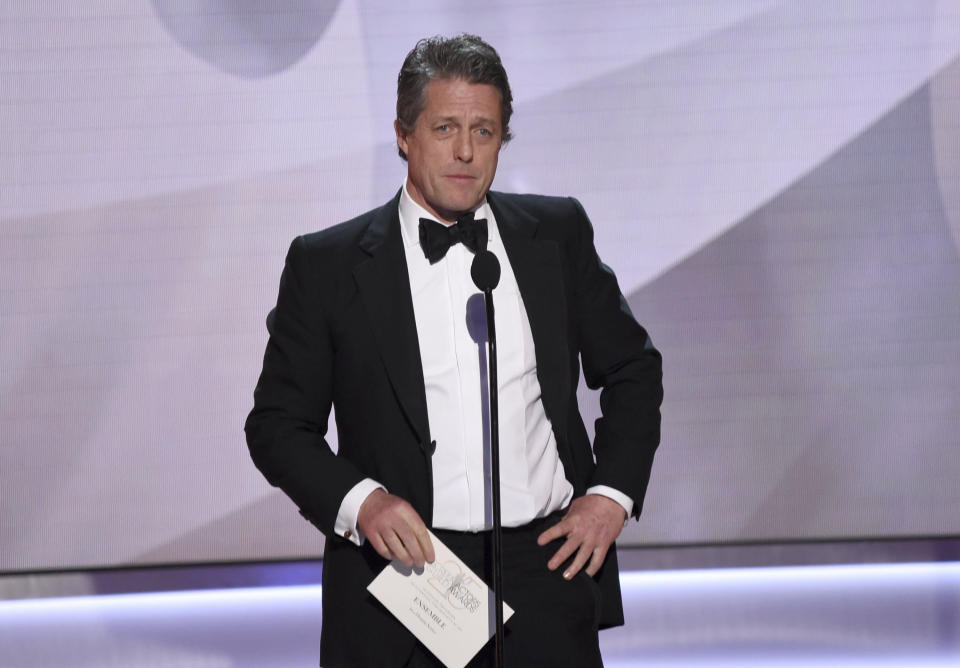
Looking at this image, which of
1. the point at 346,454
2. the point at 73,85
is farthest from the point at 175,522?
the point at 346,454

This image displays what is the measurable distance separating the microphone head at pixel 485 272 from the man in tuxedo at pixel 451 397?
A: 190 mm

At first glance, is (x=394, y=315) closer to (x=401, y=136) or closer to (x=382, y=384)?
(x=382, y=384)

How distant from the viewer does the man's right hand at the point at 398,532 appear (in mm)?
1318

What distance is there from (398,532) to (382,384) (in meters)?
0.22

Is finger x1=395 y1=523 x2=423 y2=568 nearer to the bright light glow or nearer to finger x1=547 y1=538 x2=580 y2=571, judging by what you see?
finger x1=547 y1=538 x2=580 y2=571

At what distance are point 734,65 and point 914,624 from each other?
1755 mm

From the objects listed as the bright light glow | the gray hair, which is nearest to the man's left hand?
the gray hair

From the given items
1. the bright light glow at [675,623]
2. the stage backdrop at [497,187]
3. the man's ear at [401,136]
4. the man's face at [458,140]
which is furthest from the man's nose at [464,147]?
the stage backdrop at [497,187]

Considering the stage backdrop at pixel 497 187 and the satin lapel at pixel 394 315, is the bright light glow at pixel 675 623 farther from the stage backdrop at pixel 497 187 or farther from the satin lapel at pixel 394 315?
the satin lapel at pixel 394 315

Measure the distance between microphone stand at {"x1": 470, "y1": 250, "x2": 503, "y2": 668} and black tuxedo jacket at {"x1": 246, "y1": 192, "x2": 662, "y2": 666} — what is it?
0.67 feet

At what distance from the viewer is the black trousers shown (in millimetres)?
1427

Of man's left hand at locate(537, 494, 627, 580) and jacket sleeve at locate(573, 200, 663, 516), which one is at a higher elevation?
jacket sleeve at locate(573, 200, 663, 516)

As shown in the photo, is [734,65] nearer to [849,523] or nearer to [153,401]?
[849,523]

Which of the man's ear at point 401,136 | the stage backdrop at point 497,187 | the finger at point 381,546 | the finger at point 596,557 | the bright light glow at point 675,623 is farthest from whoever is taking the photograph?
the stage backdrop at point 497,187
